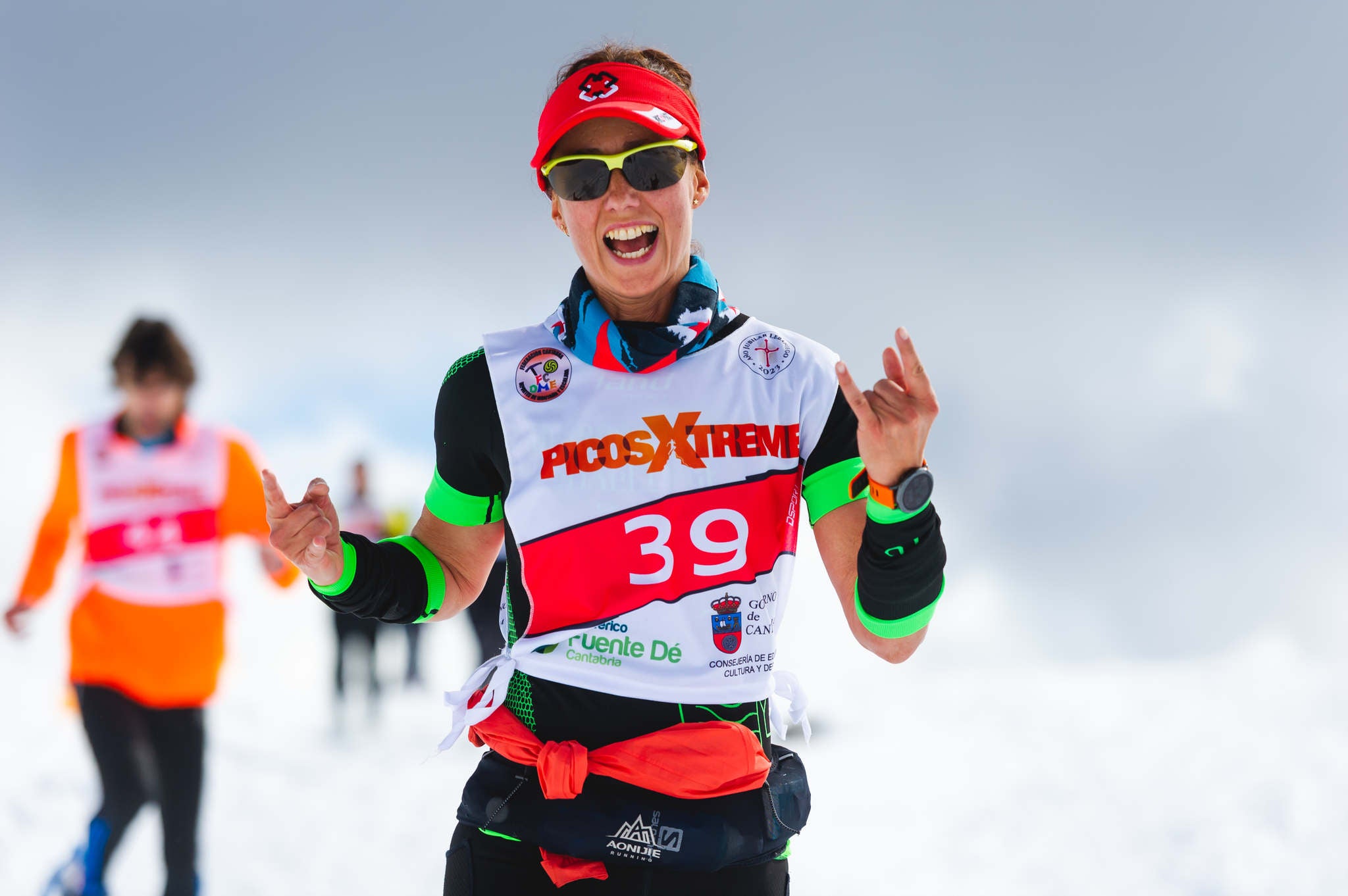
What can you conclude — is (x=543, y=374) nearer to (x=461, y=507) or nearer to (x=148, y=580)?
(x=461, y=507)

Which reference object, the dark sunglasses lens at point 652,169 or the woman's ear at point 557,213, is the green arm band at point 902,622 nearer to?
the dark sunglasses lens at point 652,169

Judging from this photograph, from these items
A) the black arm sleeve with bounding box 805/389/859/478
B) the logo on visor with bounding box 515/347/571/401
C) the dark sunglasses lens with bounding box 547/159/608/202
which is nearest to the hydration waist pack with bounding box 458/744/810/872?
the black arm sleeve with bounding box 805/389/859/478

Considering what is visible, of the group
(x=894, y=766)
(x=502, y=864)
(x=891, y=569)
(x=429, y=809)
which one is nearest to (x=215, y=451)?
(x=429, y=809)

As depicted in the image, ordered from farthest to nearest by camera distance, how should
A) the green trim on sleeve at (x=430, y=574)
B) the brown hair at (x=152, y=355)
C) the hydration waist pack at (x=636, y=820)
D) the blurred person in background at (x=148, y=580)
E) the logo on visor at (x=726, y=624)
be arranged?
1. the brown hair at (x=152, y=355)
2. the blurred person in background at (x=148, y=580)
3. the green trim on sleeve at (x=430, y=574)
4. the logo on visor at (x=726, y=624)
5. the hydration waist pack at (x=636, y=820)

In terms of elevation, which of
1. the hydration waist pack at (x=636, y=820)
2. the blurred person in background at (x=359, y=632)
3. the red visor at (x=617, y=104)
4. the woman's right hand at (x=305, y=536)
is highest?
the red visor at (x=617, y=104)

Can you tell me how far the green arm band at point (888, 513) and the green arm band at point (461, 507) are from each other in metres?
0.76

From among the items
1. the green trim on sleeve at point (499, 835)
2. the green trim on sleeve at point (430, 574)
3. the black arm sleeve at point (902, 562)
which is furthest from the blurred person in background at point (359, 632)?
the black arm sleeve at point (902, 562)

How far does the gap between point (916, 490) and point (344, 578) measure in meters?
1.07

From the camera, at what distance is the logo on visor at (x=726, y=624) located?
6.15 feet

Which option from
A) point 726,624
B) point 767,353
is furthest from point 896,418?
point 726,624

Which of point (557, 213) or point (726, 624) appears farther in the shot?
point (557, 213)

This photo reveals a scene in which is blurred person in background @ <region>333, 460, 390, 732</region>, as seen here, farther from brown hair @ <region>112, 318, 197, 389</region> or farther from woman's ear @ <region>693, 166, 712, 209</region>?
woman's ear @ <region>693, 166, 712, 209</region>

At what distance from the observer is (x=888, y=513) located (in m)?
1.77

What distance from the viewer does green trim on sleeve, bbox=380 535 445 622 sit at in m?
2.09
